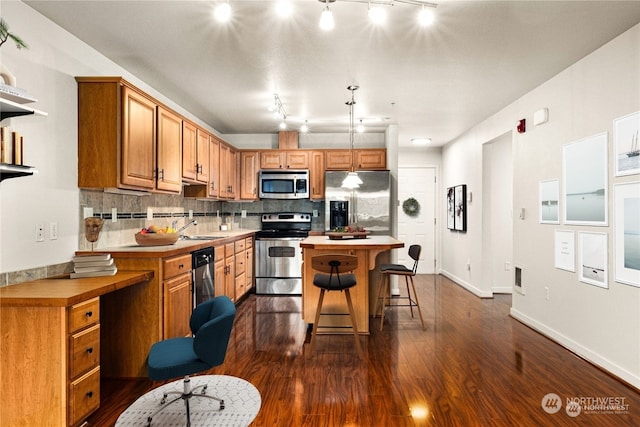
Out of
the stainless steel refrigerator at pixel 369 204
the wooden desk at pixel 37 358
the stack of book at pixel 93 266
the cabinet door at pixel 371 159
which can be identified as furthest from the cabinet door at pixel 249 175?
the wooden desk at pixel 37 358

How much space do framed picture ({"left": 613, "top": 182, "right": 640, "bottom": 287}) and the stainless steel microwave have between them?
4073 mm

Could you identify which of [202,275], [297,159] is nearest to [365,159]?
[297,159]

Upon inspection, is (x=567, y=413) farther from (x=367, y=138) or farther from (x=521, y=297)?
(x=367, y=138)

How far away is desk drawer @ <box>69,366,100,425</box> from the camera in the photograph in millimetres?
2064

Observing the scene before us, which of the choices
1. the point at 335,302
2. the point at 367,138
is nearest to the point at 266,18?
the point at 335,302

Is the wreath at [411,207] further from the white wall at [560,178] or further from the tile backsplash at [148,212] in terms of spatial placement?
the white wall at [560,178]

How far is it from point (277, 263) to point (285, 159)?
68.1 inches

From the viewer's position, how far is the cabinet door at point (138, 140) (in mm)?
2940

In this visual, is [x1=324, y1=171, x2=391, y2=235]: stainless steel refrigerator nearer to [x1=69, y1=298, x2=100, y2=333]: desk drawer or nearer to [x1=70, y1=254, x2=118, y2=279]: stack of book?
[x1=70, y1=254, x2=118, y2=279]: stack of book

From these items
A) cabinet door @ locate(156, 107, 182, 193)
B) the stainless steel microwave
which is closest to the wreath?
the stainless steel microwave

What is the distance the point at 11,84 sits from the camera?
2092mm

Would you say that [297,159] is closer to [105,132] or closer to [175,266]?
[175,266]

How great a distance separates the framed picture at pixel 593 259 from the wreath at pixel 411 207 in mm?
4394

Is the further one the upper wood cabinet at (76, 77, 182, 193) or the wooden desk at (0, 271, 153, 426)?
the upper wood cabinet at (76, 77, 182, 193)
